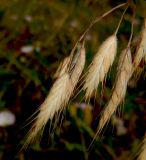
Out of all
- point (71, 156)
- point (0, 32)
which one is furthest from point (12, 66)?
point (71, 156)

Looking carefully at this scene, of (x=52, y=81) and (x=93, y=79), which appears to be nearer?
Answer: (x=93, y=79)

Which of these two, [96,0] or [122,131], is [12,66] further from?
[96,0]

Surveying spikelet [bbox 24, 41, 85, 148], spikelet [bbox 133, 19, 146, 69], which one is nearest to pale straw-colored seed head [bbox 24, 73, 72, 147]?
spikelet [bbox 24, 41, 85, 148]

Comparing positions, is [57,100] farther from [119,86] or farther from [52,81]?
[52,81]

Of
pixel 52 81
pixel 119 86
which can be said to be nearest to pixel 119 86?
pixel 119 86

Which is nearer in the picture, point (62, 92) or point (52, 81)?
point (62, 92)

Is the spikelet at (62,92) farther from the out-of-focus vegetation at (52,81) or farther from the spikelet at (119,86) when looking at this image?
the out-of-focus vegetation at (52,81)

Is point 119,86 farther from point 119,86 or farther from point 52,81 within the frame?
point 52,81
